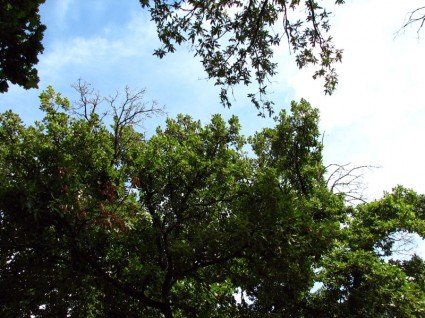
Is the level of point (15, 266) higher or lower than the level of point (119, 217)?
lower

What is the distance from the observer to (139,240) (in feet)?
38.9

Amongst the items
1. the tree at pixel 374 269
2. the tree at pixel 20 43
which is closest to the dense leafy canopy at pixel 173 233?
the tree at pixel 374 269

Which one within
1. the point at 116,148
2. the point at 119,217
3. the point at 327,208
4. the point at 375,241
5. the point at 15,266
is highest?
the point at 116,148

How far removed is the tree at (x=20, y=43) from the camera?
18.6 feet

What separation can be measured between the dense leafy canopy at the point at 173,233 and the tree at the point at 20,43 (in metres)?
3.62

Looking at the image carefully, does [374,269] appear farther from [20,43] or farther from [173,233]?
[20,43]

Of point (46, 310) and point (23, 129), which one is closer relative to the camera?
point (46, 310)

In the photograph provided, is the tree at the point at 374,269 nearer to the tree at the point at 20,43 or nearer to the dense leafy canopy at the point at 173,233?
the dense leafy canopy at the point at 173,233

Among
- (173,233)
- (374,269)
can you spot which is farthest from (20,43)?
(374,269)

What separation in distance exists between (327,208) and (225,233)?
5.29 metres

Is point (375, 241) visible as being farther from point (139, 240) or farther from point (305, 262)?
point (139, 240)

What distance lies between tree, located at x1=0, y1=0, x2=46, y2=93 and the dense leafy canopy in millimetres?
3620

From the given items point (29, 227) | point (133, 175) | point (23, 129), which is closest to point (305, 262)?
point (133, 175)

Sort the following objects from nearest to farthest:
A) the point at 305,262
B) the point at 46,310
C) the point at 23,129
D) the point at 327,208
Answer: the point at 305,262 → the point at 46,310 → the point at 23,129 → the point at 327,208
